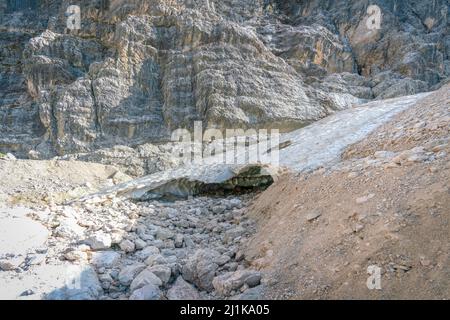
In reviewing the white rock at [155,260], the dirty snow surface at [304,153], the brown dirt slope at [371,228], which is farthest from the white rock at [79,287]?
the dirty snow surface at [304,153]

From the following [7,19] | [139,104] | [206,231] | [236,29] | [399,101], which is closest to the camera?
[206,231]

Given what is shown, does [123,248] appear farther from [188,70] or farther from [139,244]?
[188,70]

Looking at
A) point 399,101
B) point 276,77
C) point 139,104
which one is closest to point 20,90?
point 139,104

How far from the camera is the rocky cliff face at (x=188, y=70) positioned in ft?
43.9

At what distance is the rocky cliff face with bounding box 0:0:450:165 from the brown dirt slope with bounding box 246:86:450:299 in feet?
28.2

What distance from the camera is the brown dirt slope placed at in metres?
2.75

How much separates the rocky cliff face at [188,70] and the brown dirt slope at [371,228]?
28.2 feet

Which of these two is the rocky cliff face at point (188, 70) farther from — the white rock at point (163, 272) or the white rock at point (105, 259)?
the white rock at point (163, 272)

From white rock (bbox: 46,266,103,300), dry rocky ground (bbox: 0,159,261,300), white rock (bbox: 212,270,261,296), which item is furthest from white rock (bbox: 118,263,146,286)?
white rock (bbox: 212,270,261,296)

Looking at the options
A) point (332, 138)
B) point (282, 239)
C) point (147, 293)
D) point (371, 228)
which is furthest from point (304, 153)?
point (147, 293)

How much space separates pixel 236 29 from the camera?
14.9m

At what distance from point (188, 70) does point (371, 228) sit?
12.2m

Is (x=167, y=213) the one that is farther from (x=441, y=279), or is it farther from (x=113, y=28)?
(x=113, y=28)

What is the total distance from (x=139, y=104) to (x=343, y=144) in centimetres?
981
